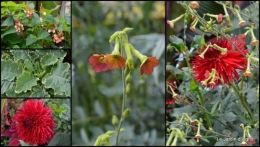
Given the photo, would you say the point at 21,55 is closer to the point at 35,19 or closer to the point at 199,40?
the point at 35,19

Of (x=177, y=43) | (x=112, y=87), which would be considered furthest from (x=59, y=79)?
(x=112, y=87)

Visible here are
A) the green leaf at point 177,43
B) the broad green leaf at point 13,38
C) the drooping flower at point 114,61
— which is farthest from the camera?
the broad green leaf at point 13,38

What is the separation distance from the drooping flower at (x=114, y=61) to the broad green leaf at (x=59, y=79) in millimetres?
188

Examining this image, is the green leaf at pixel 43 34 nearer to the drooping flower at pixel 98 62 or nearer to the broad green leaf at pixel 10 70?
the broad green leaf at pixel 10 70

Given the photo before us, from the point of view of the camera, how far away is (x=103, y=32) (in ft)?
4.01

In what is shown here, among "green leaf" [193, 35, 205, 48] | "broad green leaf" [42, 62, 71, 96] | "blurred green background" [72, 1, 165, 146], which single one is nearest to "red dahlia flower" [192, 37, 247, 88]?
"green leaf" [193, 35, 205, 48]

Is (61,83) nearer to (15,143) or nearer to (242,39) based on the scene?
(15,143)

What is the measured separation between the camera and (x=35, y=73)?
70 cm

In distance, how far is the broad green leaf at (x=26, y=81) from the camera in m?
0.71

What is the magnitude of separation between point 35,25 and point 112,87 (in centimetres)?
60

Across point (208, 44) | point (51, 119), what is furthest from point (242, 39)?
point (51, 119)

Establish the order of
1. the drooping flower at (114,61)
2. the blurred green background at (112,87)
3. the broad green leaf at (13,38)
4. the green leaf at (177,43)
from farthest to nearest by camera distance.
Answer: the blurred green background at (112,87), the broad green leaf at (13,38), the green leaf at (177,43), the drooping flower at (114,61)

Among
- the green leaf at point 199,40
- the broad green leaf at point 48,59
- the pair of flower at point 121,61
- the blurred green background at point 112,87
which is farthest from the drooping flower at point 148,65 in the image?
the blurred green background at point 112,87

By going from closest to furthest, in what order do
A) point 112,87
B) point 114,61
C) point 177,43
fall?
point 114,61 → point 177,43 → point 112,87
